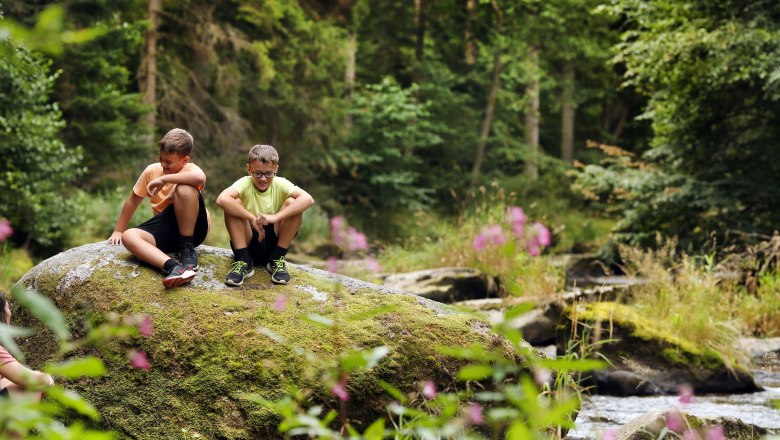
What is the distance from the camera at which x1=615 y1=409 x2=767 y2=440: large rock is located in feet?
11.5

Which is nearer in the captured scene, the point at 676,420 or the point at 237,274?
the point at 676,420

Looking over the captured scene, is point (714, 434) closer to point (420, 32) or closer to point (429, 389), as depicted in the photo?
point (429, 389)

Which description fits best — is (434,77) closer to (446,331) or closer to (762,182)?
(762,182)

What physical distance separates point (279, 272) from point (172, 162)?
0.83 metres

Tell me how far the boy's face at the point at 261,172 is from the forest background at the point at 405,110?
3.78 ft

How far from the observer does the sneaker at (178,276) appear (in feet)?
13.5

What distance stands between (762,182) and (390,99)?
10665 mm

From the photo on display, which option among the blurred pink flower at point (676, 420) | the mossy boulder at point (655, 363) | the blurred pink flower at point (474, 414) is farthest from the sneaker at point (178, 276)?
the mossy boulder at point (655, 363)

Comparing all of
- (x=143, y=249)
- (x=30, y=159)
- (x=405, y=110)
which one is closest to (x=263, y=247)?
(x=143, y=249)

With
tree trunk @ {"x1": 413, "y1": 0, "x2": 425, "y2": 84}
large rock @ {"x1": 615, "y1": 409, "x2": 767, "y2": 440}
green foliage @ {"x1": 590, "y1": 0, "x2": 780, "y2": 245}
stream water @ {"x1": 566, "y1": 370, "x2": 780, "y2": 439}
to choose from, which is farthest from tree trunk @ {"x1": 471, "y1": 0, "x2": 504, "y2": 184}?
large rock @ {"x1": 615, "y1": 409, "x2": 767, "y2": 440}

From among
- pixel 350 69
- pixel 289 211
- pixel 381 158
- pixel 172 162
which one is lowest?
pixel 381 158

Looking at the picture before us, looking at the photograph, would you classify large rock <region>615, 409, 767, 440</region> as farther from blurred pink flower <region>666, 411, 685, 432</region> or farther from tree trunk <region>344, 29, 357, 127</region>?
tree trunk <region>344, 29, 357, 127</region>

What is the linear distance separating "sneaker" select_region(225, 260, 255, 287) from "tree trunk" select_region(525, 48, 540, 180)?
19565 mm

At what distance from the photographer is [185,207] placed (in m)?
4.36
